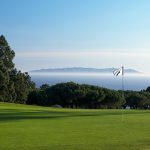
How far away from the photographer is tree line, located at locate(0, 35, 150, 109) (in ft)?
253

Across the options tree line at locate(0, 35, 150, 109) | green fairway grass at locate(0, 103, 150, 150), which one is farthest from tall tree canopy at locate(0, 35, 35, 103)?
green fairway grass at locate(0, 103, 150, 150)

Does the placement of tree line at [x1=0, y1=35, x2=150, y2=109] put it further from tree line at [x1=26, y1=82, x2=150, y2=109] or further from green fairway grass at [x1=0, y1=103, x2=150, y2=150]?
green fairway grass at [x1=0, y1=103, x2=150, y2=150]

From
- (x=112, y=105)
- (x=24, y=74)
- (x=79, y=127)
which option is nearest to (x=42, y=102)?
(x=24, y=74)

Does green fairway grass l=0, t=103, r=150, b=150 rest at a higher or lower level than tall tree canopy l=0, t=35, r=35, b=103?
lower

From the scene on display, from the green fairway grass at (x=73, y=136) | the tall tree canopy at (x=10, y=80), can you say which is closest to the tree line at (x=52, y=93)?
the tall tree canopy at (x=10, y=80)

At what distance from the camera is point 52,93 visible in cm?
8875

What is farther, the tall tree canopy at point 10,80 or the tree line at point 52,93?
the tree line at point 52,93

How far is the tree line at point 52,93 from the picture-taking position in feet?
253

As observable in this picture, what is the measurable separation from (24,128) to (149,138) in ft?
18.6

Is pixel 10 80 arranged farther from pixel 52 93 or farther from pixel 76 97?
pixel 76 97

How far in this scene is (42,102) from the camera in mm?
85875

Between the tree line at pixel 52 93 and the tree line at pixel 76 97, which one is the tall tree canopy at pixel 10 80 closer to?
the tree line at pixel 52 93

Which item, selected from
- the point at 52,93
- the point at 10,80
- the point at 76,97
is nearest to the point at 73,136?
the point at 10,80

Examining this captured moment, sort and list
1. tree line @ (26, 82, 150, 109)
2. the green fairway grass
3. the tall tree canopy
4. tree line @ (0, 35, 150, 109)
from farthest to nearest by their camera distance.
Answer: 1. tree line @ (26, 82, 150, 109)
2. tree line @ (0, 35, 150, 109)
3. the tall tree canopy
4. the green fairway grass
